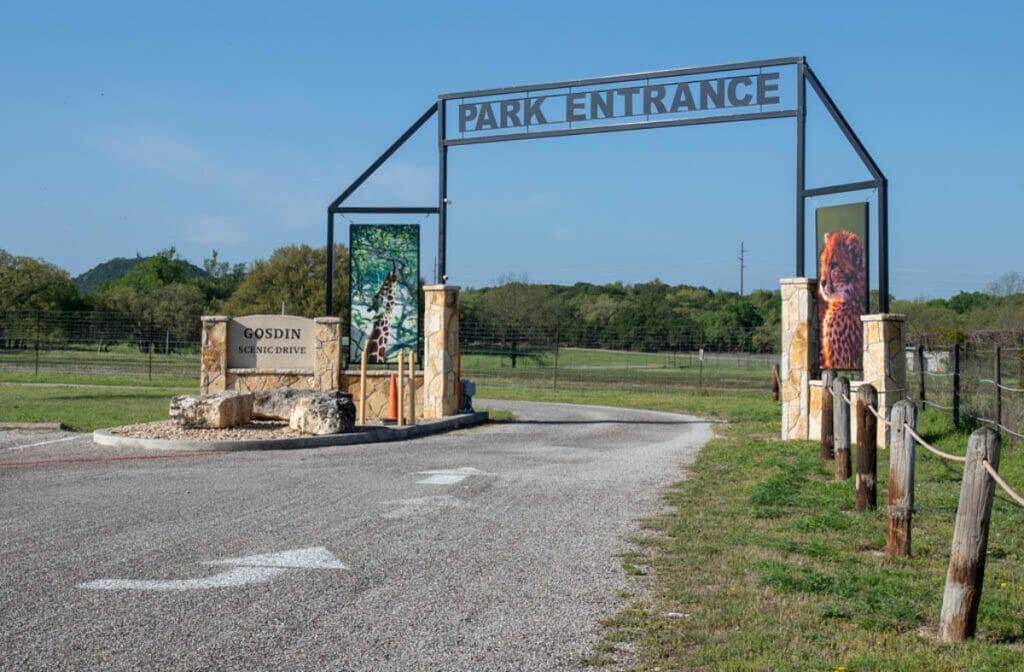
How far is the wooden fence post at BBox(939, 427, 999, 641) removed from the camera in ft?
17.0

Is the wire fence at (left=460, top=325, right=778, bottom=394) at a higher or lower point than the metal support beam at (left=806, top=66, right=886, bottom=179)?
lower

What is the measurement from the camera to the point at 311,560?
707cm

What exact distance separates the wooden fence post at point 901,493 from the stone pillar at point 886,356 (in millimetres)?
8371

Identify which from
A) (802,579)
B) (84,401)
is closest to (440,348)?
(84,401)

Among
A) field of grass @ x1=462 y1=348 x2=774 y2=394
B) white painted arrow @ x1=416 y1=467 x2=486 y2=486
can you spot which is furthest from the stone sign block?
field of grass @ x1=462 y1=348 x2=774 y2=394

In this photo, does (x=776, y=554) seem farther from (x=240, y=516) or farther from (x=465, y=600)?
(x=240, y=516)

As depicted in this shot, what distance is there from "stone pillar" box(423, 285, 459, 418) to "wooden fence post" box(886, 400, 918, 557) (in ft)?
43.7

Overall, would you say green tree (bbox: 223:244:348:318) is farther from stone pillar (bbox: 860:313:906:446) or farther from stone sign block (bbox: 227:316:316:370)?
stone pillar (bbox: 860:313:906:446)

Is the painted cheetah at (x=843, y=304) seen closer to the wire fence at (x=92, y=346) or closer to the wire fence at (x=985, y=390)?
the wire fence at (x=985, y=390)

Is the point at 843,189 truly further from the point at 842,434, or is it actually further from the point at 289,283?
the point at 289,283

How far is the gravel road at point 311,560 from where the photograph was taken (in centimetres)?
506

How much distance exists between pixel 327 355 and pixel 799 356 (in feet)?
28.7

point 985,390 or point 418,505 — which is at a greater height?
point 985,390

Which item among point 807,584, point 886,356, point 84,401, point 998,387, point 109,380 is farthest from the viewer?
point 109,380
